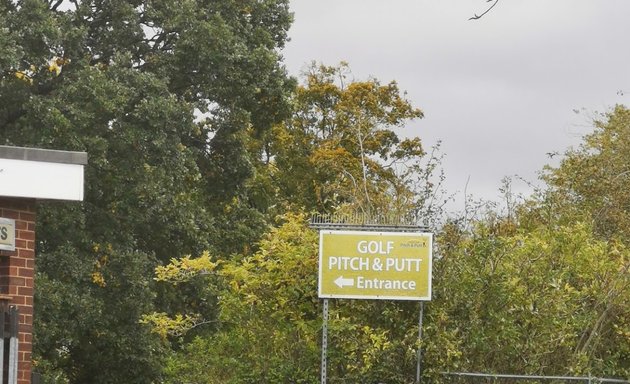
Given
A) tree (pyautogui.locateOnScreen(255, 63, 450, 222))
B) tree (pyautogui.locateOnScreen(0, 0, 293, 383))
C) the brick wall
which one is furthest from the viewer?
tree (pyautogui.locateOnScreen(255, 63, 450, 222))

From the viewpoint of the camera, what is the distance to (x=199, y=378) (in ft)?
56.2

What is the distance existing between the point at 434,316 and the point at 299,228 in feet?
A: 6.84

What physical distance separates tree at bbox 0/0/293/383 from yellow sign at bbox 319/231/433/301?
441 inches

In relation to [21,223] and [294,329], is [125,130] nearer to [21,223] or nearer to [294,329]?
[294,329]

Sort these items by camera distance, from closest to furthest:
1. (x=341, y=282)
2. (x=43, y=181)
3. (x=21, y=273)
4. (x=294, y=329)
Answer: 1. (x=43, y=181)
2. (x=21, y=273)
3. (x=341, y=282)
4. (x=294, y=329)

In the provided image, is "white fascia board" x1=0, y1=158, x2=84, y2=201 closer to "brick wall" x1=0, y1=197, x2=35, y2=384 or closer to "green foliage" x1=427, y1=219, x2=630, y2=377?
"brick wall" x1=0, y1=197, x2=35, y2=384

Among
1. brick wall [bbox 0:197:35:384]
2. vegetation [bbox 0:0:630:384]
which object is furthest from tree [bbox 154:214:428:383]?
brick wall [bbox 0:197:35:384]

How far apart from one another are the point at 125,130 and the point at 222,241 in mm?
5039

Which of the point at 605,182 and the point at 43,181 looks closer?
the point at 43,181

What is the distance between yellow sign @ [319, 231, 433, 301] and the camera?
15.5m

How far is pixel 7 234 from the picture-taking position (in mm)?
11172

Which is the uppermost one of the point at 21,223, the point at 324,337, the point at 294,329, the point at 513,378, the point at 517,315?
the point at 21,223

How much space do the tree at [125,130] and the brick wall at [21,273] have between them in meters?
14.5

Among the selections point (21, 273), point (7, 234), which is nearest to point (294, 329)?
point (21, 273)
